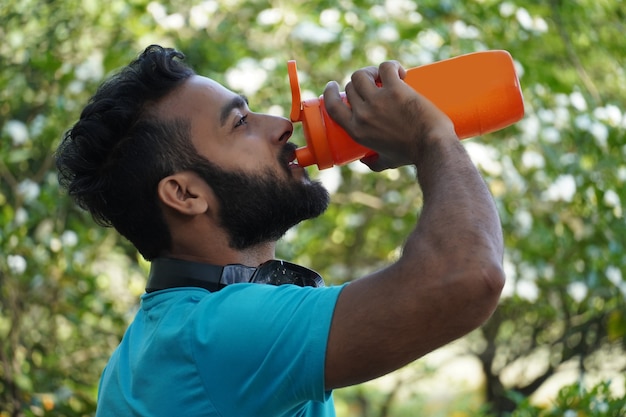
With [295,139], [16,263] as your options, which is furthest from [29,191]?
[295,139]

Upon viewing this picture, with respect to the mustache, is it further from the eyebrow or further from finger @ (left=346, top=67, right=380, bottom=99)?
finger @ (left=346, top=67, right=380, bottom=99)

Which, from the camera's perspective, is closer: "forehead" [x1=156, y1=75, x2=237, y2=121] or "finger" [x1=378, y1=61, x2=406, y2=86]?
"finger" [x1=378, y1=61, x2=406, y2=86]

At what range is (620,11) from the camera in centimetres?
381

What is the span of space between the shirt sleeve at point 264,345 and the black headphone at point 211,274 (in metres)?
0.15

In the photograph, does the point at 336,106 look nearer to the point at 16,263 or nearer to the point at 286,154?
the point at 286,154

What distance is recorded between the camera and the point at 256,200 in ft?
6.15

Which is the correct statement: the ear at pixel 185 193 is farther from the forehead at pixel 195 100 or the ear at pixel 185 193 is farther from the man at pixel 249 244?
the forehead at pixel 195 100

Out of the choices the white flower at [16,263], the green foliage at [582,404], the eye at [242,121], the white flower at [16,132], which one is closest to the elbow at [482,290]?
the eye at [242,121]

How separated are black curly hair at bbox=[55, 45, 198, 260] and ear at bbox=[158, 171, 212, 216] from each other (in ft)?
0.09

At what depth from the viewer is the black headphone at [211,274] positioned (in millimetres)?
1825

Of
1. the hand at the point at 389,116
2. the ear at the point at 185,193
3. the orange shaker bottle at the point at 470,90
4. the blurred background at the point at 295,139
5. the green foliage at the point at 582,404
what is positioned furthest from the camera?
the blurred background at the point at 295,139

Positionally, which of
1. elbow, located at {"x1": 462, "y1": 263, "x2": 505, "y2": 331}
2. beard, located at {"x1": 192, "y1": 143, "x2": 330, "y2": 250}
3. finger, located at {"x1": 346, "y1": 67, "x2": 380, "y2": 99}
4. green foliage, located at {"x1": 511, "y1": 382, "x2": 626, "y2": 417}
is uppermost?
finger, located at {"x1": 346, "y1": 67, "x2": 380, "y2": 99}

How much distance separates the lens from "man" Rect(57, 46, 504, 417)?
1504 mm

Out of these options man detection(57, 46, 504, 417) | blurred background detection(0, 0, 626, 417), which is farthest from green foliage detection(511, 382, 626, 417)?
man detection(57, 46, 504, 417)
